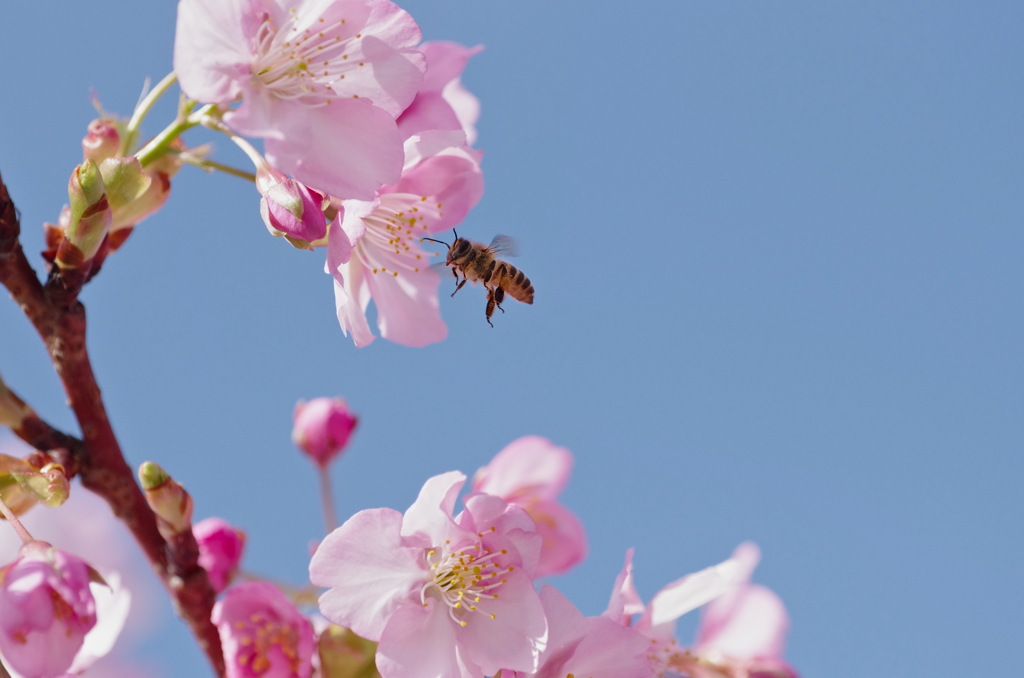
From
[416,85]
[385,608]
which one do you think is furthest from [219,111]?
[385,608]

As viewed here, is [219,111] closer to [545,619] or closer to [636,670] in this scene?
[545,619]

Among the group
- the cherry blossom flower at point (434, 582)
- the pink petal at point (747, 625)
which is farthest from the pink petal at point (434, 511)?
the pink petal at point (747, 625)

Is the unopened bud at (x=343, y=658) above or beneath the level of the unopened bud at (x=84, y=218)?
beneath

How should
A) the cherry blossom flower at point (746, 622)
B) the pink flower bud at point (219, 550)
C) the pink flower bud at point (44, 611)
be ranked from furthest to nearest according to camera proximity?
the cherry blossom flower at point (746, 622), the pink flower bud at point (219, 550), the pink flower bud at point (44, 611)

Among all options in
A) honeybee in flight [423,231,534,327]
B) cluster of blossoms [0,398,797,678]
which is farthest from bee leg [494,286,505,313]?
cluster of blossoms [0,398,797,678]

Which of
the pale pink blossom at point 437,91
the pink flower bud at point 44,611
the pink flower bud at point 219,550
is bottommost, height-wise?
the pink flower bud at point 44,611

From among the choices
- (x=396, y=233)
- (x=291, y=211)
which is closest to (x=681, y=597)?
(x=396, y=233)

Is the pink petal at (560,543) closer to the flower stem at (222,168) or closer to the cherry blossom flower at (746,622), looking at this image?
the cherry blossom flower at (746,622)
